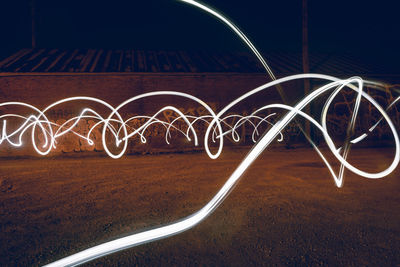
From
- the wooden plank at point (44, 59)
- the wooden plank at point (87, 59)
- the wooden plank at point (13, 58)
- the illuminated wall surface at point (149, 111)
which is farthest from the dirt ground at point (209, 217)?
the wooden plank at point (13, 58)

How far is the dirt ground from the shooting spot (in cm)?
312

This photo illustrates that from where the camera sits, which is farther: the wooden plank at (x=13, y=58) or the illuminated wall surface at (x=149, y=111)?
the wooden plank at (x=13, y=58)

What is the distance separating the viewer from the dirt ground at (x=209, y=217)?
3.12m

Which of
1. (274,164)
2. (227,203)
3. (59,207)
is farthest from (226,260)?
(274,164)

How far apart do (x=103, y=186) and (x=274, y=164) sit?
552 cm

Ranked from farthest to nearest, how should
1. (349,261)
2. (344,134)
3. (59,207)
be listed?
(344,134) → (59,207) → (349,261)

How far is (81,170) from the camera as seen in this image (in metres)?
8.66

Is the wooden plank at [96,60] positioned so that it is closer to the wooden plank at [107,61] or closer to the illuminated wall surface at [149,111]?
the illuminated wall surface at [149,111]

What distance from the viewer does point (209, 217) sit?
4.33 metres

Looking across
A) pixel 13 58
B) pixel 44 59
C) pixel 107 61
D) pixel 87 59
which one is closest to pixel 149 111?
pixel 107 61

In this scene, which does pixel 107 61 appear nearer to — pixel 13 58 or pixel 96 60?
pixel 96 60

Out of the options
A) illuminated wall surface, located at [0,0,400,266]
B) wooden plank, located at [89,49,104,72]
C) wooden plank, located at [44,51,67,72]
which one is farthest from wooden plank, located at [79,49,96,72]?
wooden plank, located at [44,51,67,72]

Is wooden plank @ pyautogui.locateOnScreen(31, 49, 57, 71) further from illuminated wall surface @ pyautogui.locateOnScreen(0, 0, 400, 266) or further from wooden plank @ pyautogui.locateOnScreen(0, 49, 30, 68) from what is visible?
wooden plank @ pyautogui.locateOnScreen(0, 49, 30, 68)

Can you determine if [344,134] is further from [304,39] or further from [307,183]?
[307,183]
